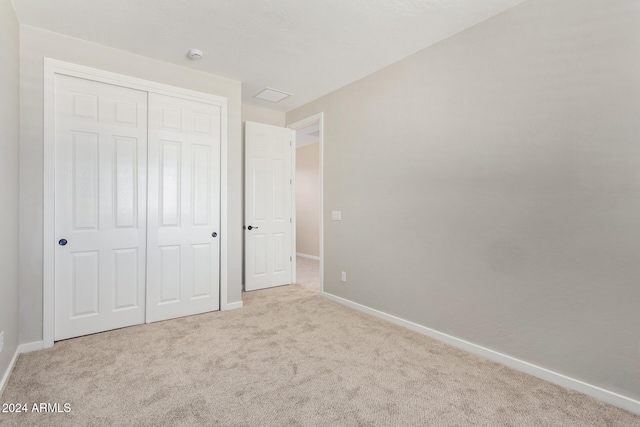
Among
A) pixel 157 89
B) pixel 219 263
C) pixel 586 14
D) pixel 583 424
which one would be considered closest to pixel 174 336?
pixel 219 263

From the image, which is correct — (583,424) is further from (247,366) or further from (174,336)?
(174,336)

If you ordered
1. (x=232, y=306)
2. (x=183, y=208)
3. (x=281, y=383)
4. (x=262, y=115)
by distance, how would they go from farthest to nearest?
(x=262, y=115)
(x=232, y=306)
(x=183, y=208)
(x=281, y=383)

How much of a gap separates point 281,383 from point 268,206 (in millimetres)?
2783

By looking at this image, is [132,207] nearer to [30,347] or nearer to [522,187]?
[30,347]

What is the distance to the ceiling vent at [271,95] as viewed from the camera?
3912 millimetres

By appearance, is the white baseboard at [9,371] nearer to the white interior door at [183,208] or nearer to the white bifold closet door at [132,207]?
the white bifold closet door at [132,207]

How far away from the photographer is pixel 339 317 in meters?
3.33

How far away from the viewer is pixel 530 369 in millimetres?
2199

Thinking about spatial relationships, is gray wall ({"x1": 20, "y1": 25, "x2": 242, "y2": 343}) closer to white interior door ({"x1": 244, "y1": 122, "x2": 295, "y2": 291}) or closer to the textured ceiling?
the textured ceiling

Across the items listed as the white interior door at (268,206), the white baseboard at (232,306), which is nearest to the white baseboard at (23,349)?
the white baseboard at (232,306)

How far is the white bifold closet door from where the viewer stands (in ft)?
8.86

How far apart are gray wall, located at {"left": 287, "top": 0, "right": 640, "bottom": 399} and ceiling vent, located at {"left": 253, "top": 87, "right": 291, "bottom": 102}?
120 cm

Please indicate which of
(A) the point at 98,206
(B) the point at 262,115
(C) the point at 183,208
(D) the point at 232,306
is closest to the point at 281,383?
(D) the point at 232,306

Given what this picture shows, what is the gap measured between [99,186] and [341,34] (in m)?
2.55
